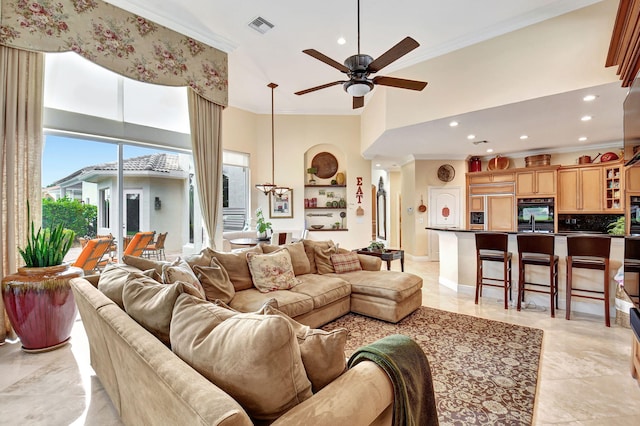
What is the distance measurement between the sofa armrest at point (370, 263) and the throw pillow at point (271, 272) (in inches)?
47.3

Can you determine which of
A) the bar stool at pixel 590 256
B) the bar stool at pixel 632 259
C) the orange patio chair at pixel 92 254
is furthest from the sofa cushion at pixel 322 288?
the bar stool at pixel 590 256

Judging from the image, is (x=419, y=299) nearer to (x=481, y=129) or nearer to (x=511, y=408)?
(x=511, y=408)

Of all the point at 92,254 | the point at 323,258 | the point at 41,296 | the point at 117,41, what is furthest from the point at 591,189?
the point at 41,296

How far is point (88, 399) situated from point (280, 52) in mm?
4544

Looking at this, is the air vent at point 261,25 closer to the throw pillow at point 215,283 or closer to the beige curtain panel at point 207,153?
the beige curtain panel at point 207,153

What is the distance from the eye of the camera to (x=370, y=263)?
14.0 ft

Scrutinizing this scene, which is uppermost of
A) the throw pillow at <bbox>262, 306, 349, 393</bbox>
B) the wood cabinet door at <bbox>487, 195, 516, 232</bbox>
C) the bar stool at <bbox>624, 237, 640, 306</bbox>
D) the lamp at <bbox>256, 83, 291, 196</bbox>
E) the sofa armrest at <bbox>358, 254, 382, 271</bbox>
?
the lamp at <bbox>256, 83, 291, 196</bbox>

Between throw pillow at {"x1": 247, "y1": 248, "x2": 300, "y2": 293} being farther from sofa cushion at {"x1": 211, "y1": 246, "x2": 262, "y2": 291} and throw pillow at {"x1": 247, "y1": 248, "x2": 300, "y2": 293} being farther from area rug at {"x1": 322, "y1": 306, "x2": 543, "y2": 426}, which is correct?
area rug at {"x1": 322, "y1": 306, "x2": 543, "y2": 426}

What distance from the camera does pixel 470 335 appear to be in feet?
10.3

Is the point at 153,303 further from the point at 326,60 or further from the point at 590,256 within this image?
the point at 590,256

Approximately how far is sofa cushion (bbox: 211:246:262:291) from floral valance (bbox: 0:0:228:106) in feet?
7.79

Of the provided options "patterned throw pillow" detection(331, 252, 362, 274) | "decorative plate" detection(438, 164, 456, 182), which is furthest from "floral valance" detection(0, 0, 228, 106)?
"decorative plate" detection(438, 164, 456, 182)

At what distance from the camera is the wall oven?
6.64 metres

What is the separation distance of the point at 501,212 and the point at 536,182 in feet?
3.15
